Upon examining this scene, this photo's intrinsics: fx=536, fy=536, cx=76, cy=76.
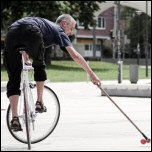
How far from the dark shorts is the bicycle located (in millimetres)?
368

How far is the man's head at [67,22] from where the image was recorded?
4.34 metres

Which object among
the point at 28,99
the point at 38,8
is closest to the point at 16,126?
the point at 28,99

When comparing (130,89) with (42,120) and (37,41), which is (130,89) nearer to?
(42,120)

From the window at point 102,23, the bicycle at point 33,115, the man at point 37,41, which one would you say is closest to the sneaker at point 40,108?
the bicycle at point 33,115

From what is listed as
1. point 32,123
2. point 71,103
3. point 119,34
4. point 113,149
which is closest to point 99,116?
point 71,103

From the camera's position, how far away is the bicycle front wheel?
17.0 ft

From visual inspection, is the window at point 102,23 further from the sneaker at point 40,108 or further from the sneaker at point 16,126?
the sneaker at point 16,126

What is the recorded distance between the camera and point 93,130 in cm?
858

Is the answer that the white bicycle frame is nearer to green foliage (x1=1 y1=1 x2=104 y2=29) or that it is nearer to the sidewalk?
the sidewalk

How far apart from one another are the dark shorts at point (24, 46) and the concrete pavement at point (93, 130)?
1561mm

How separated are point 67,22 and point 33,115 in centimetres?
119

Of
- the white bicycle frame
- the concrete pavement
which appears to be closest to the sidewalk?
the concrete pavement

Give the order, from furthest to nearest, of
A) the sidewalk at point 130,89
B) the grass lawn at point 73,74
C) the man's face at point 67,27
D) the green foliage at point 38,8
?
the green foliage at point 38,8, the grass lawn at point 73,74, the sidewalk at point 130,89, the man's face at point 67,27

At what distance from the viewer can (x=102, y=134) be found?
8.02 m
